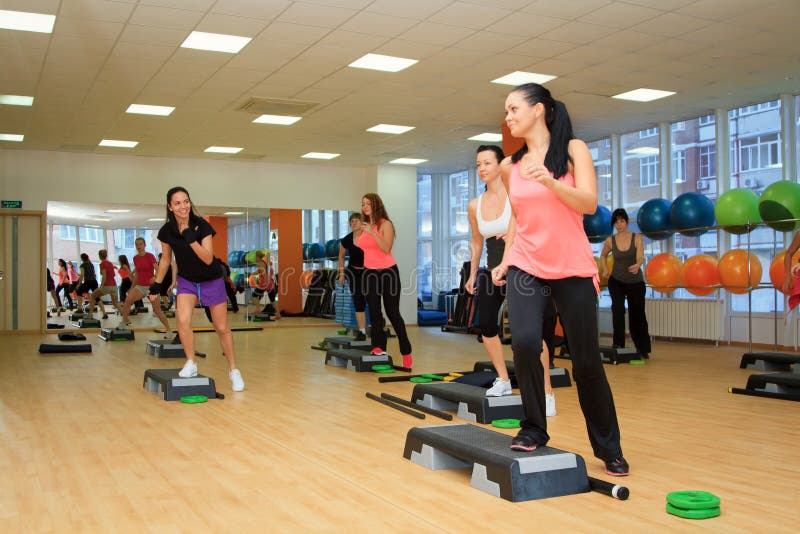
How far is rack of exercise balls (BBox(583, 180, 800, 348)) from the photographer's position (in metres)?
7.28

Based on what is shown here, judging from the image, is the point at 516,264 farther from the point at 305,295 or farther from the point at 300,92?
the point at 305,295

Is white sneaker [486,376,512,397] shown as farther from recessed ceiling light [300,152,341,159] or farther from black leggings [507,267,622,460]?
recessed ceiling light [300,152,341,159]

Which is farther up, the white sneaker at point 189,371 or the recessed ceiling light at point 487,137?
the recessed ceiling light at point 487,137

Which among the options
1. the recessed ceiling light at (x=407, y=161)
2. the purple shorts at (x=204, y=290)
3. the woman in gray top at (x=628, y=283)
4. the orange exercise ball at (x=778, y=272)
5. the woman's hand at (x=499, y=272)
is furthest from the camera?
the recessed ceiling light at (x=407, y=161)

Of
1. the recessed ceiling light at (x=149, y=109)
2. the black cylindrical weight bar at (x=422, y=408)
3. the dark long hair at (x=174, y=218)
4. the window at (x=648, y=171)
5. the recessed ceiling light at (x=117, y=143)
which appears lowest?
the black cylindrical weight bar at (x=422, y=408)

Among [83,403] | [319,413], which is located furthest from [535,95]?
[83,403]

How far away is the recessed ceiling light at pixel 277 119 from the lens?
9777mm

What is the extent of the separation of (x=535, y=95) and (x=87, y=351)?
22.9 ft

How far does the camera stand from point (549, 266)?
274 cm

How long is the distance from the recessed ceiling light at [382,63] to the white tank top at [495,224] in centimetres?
335

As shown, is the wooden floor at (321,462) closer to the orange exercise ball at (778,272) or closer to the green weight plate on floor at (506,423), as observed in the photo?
the green weight plate on floor at (506,423)

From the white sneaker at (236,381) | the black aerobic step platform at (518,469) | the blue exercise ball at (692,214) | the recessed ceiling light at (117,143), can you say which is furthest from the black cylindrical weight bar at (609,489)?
the recessed ceiling light at (117,143)

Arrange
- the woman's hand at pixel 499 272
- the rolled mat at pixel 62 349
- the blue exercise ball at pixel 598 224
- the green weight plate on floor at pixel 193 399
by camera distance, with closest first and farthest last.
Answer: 1. the woman's hand at pixel 499 272
2. the green weight plate on floor at pixel 193 399
3. the rolled mat at pixel 62 349
4. the blue exercise ball at pixel 598 224

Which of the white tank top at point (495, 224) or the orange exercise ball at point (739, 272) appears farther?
the orange exercise ball at point (739, 272)
